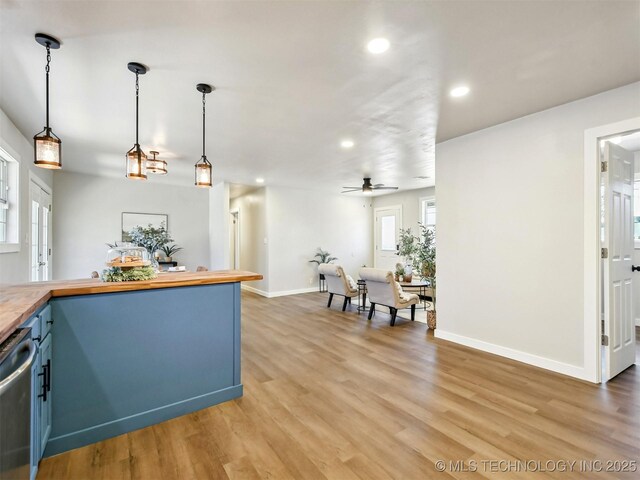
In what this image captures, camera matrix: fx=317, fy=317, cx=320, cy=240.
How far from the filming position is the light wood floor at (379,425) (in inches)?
70.6

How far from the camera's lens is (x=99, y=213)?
243 inches

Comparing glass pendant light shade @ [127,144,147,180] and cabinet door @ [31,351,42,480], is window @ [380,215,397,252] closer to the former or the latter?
glass pendant light shade @ [127,144,147,180]

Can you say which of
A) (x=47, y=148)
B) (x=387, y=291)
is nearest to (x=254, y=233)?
(x=387, y=291)

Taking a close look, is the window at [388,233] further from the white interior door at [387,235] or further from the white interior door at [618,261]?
the white interior door at [618,261]

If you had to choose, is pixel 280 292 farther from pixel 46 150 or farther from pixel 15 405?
pixel 15 405

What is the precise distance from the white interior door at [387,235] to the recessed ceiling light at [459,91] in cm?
558

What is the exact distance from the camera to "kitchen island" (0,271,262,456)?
193cm

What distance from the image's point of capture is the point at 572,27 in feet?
6.16

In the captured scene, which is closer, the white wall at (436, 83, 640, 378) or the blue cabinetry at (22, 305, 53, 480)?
the blue cabinetry at (22, 305, 53, 480)

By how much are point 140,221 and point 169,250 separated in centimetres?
82

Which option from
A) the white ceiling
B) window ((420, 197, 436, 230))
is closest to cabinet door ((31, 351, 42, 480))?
the white ceiling

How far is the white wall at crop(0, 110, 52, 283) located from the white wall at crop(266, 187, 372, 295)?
4.11 metres

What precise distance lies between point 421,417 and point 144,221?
6394 millimetres

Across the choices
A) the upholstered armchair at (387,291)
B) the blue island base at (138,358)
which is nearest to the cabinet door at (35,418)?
the blue island base at (138,358)
